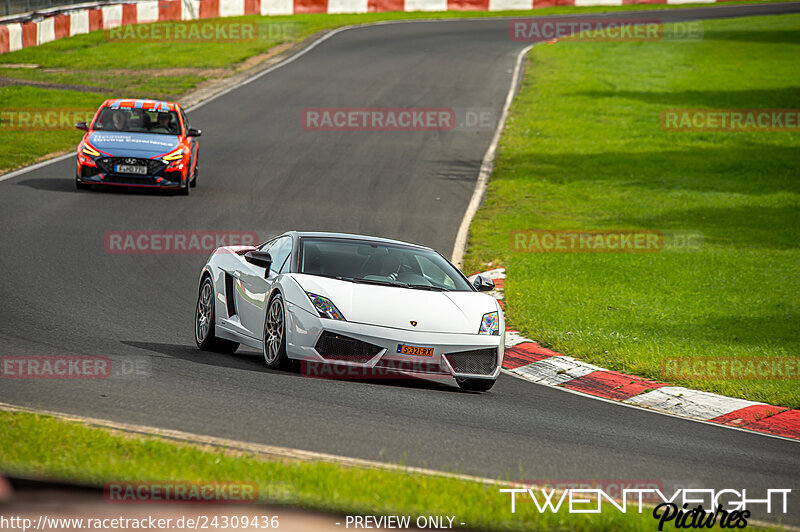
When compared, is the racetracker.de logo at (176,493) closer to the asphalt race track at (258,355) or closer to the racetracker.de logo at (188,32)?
the asphalt race track at (258,355)

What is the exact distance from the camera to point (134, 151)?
2072 cm

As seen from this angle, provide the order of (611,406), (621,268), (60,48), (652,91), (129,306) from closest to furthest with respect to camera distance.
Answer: (611,406) → (129,306) → (621,268) → (652,91) → (60,48)

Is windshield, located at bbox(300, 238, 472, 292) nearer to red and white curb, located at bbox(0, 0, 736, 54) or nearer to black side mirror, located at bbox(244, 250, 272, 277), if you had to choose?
black side mirror, located at bbox(244, 250, 272, 277)

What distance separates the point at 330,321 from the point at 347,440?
2.25m

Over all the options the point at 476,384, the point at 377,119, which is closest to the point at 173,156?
the point at 377,119

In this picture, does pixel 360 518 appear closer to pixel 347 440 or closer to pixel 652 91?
pixel 347 440

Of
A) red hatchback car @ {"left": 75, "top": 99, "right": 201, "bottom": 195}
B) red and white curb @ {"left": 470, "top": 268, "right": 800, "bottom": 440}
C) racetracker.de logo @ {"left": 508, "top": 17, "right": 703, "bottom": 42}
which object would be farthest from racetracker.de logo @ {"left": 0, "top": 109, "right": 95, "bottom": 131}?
racetracker.de logo @ {"left": 508, "top": 17, "right": 703, "bottom": 42}

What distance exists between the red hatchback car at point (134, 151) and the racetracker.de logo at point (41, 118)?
6862 millimetres

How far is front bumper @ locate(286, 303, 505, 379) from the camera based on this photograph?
9.24 m

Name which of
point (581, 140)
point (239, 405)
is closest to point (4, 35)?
point (581, 140)

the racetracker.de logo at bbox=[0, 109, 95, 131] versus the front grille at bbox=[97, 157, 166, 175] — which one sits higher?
the racetracker.de logo at bbox=[0, 109, 95, 131]

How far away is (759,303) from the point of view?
14406 mm

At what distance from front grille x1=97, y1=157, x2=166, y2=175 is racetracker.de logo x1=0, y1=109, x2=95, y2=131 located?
7868mm

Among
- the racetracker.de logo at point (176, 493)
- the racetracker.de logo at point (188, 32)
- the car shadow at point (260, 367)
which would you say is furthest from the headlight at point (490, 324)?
the racetracker.de logo at point (188, 32)
